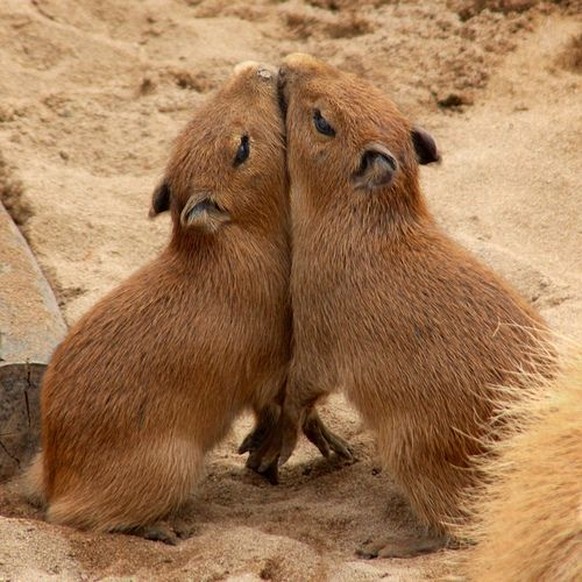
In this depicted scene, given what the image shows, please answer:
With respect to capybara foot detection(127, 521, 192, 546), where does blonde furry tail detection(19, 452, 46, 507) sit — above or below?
below

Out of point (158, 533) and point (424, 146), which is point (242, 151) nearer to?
point (424, 146)

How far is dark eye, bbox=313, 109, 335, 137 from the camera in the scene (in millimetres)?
5801

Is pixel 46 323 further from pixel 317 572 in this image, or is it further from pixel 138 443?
pixel 317 572

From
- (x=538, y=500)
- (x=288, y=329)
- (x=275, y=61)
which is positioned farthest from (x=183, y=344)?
(x=275, y=61)

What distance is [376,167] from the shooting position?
5.65 metres

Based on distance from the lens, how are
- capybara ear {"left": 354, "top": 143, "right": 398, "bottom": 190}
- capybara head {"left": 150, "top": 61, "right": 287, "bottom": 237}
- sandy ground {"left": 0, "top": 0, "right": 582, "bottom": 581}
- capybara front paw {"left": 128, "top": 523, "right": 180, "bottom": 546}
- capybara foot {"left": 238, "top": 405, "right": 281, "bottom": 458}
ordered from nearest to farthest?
1. capybara front paw {"left": 128, "top": 523, "right": 180, "bottom": 546}
2. capybara ear {"left": 354, "top": 143, "right": 398, "bottom": 190}
3. capybara head {"left": 150, "top": 61, "right": 287, "bottom": 237}
4. sandy ground {"left": 0, "top": 0, "right": 582, "bottom": 581}
5. capybara foot {"left": 238, "top": 405, "right": 281, "bottom": 458}

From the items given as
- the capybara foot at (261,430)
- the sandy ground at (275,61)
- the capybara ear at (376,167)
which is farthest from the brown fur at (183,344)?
the capybara ear at (376,167)

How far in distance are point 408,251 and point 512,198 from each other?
80.9 inches

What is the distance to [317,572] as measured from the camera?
4.96 meters

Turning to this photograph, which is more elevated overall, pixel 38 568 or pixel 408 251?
pixel 408 251

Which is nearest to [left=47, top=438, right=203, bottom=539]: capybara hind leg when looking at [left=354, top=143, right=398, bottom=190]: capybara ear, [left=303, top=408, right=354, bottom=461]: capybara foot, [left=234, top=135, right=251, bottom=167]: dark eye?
[left=303, top=408, right=354, bottom=461]: capybara foot

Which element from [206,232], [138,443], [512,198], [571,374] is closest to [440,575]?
[571,374]

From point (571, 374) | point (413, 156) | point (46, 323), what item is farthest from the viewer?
point (46, 323)

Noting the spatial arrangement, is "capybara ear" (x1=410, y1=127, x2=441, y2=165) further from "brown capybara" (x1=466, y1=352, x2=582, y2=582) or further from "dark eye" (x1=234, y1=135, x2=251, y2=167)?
"brown capybara" (x1=466, y1=352, x2=582, y2=582)
